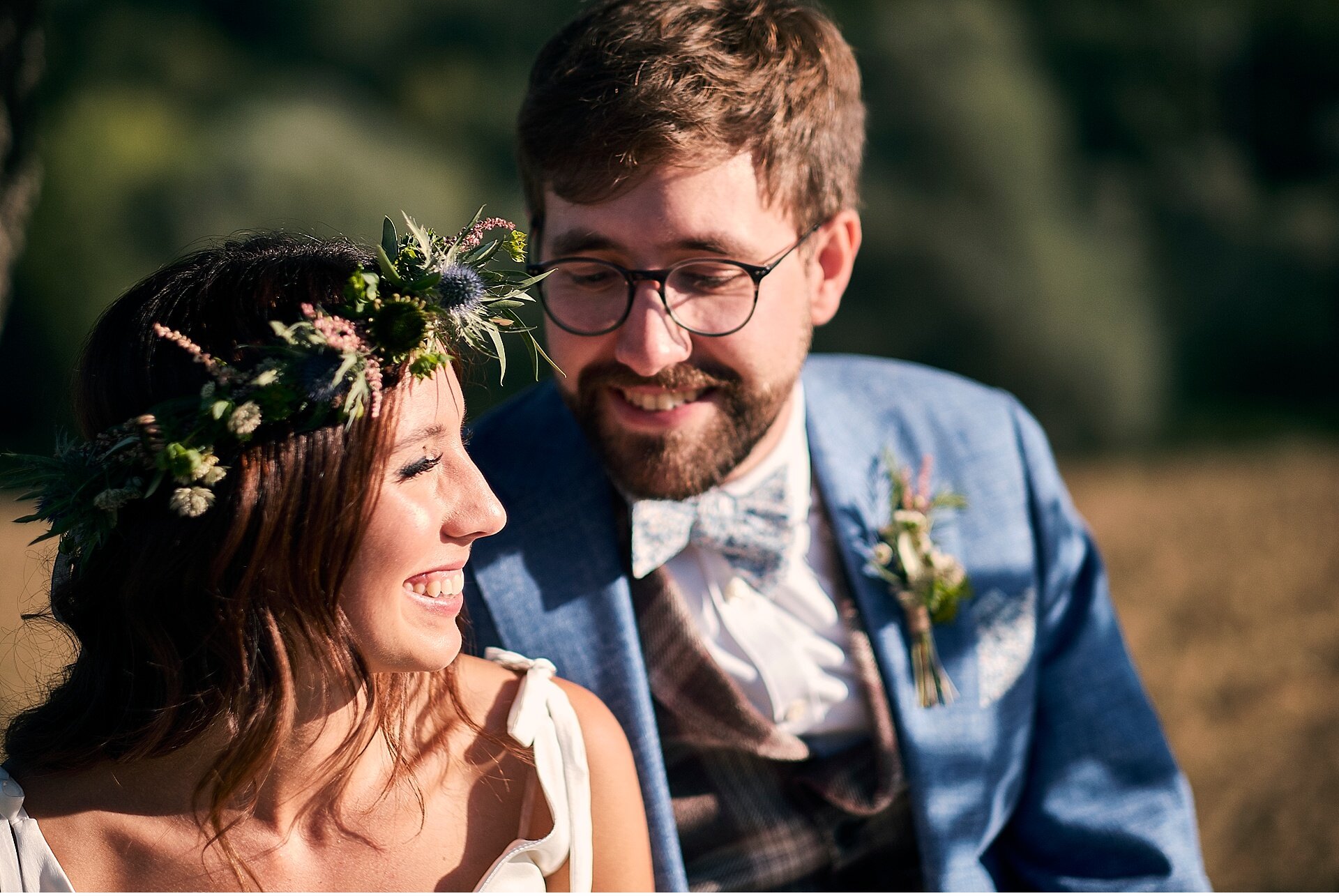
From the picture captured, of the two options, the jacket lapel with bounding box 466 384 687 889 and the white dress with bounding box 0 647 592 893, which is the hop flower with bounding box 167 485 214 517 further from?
the jacket lapel with bounding box 466 384 687 889

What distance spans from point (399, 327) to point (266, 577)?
47 cm

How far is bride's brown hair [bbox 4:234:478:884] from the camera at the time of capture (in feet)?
6.26

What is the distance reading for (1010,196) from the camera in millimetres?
9484

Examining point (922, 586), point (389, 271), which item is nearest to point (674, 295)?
point (389, 271)

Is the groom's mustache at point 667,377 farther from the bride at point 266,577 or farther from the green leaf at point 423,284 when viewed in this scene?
the green leaf at point 423,284

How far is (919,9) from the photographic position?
9.84 meters

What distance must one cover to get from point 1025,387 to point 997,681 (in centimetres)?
720

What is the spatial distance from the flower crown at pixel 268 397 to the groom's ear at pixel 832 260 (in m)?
1.12

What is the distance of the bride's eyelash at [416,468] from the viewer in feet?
6.53

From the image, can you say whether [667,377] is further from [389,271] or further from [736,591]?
[389,271]

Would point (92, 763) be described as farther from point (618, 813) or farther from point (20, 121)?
point (20, 121)

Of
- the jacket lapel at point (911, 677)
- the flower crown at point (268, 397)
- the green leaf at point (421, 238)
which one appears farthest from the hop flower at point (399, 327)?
the jacket lapel at point (911, 677)

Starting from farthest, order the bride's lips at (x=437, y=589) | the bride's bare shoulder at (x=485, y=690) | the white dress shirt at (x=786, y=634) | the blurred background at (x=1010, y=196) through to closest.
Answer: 1. the blurred background at (x=1010, y=196)
2. the white dress shirt at (x=786, y=634)
3. the bride's bare shoulder at (x=485, y=690)
4. the bride's lips at (x=437, y=589)

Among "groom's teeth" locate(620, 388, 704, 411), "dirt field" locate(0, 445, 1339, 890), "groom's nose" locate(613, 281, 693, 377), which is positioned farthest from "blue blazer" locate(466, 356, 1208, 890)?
"dirt field" locate(0, 445, 1339, 890)
